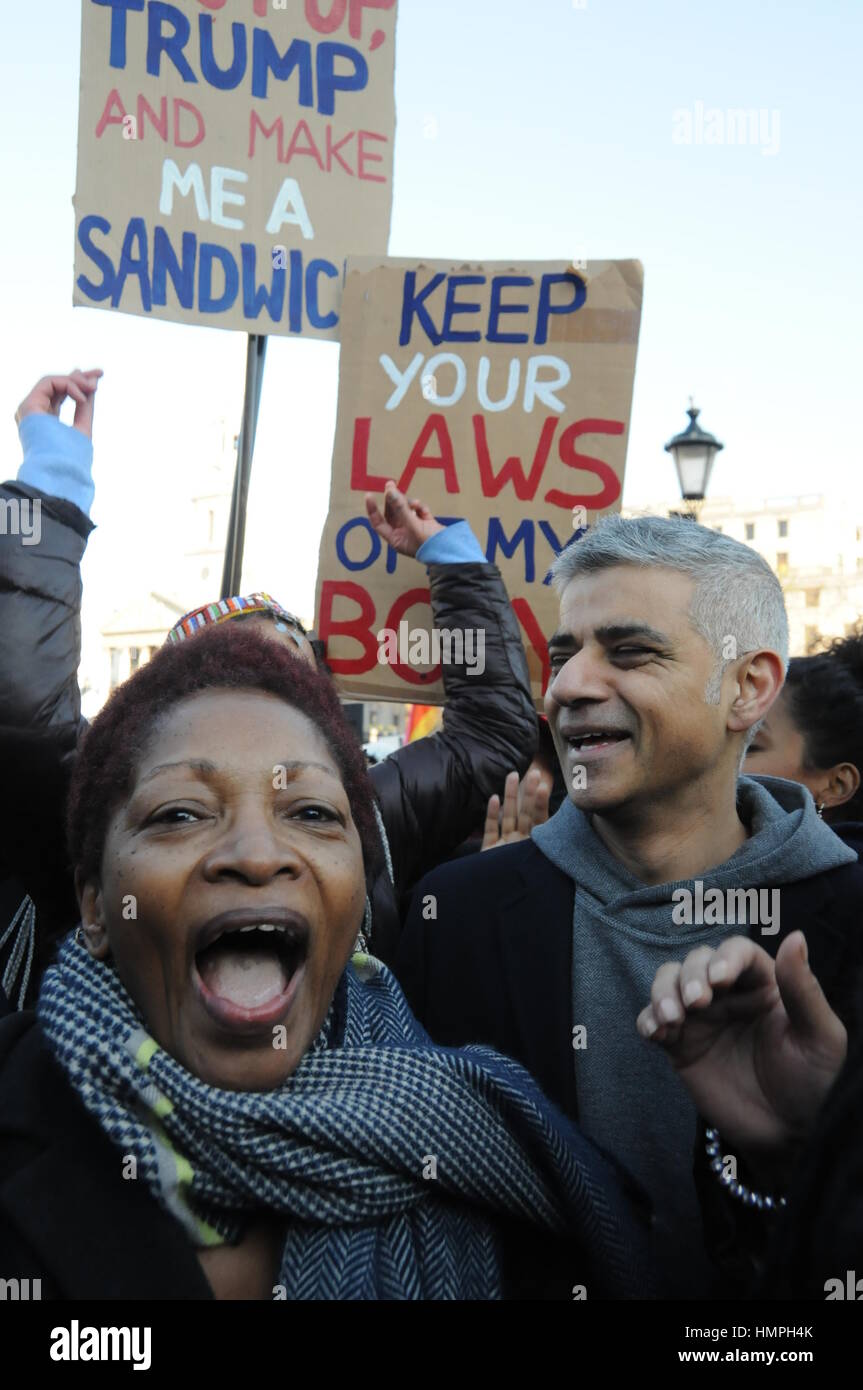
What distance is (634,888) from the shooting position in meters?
2.39

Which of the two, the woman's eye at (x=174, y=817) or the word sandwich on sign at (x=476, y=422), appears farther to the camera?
the word sandwich on sign at (x=476, y=422)

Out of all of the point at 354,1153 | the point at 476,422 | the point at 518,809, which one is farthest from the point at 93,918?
the point at 476,422

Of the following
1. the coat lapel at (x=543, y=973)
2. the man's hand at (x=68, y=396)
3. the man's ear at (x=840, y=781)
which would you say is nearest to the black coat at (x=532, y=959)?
the coat lapel at (x=543, y=973)

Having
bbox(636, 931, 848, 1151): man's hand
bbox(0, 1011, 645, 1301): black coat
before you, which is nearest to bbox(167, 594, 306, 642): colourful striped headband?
bbox(0, 1011, 645, 1301): black coat

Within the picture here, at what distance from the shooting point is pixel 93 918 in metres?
1.78

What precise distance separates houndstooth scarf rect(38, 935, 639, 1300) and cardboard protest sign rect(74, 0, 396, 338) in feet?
7.58

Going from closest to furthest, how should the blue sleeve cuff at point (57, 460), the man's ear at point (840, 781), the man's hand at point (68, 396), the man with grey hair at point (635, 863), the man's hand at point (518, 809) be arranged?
1. the man with grey hair at point (635, 863)
2. the blue sleeve cuff at point (57, 460)
3. the man's hand at point (68, 396)
4. the man's hand at point (518, 809)
5. the man's ear at point (840, 781)

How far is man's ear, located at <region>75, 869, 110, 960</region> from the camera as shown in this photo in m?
1.75

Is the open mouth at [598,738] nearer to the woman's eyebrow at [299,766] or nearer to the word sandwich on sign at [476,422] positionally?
the woman's eyebrow at [299,766]

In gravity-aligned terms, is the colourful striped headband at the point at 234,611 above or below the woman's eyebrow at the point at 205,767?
above

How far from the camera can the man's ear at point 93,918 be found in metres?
1.75
